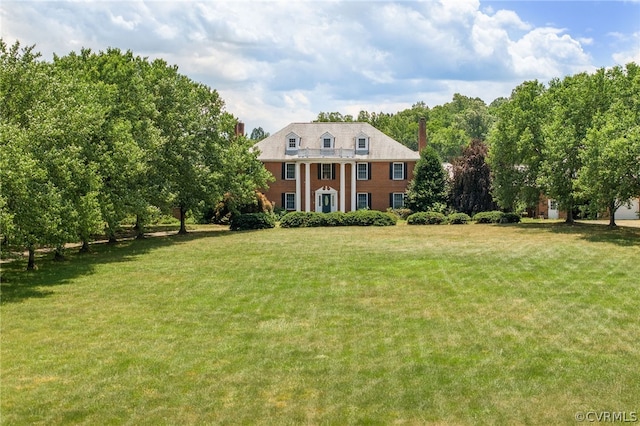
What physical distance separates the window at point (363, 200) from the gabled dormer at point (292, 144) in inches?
264

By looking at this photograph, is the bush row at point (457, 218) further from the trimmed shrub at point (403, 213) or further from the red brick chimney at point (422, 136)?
the red brick chimney at point (422, 136)

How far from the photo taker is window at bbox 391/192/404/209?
5078 cm

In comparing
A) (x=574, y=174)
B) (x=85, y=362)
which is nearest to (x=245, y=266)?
(x=85, y=362)

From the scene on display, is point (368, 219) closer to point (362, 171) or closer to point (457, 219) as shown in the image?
point (457, 219)

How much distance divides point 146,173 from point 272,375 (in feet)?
76.4

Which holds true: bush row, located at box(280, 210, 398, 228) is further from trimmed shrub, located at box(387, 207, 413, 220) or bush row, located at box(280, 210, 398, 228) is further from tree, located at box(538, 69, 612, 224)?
tree, located at box(538, 69, 612, 224)

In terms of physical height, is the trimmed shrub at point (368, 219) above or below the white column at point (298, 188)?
below

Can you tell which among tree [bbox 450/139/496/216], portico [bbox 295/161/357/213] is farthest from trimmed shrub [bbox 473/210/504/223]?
portico [bbox 295/161/357/213]

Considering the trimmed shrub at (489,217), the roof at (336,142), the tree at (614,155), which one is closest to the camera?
the tree at (614,155)

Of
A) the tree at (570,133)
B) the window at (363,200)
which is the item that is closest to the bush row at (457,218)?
the tree at (570,133)

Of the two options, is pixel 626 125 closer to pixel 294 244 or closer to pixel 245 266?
pixel 294 244

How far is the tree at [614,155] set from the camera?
88.6 feet

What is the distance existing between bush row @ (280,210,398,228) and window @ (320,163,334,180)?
34.2 ft

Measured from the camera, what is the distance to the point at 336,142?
172ft
